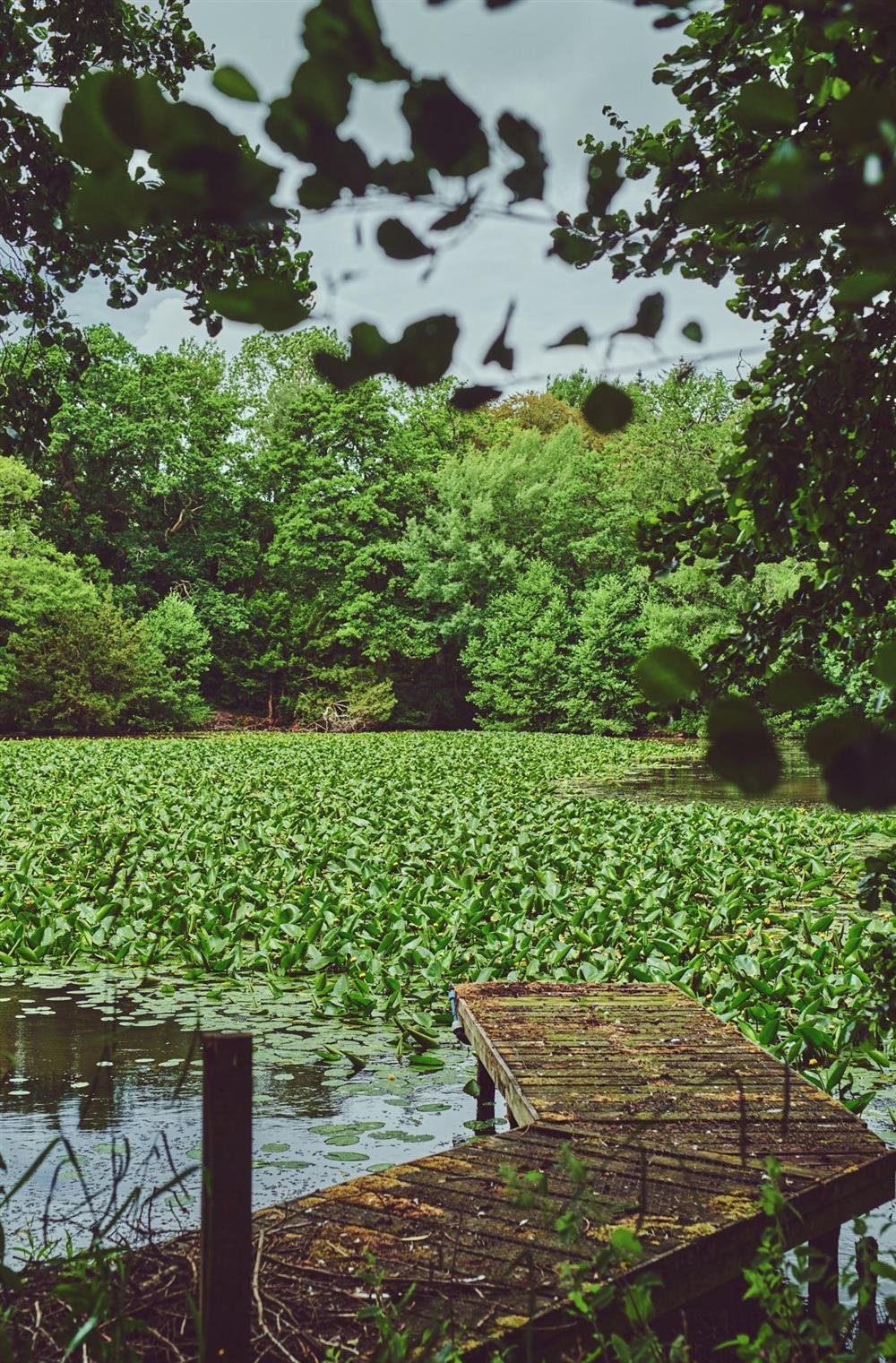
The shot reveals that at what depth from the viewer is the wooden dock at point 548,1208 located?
1.98m

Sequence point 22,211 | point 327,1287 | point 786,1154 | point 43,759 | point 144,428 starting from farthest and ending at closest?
point 144,428 < point 43,759 < point 22,211 < point 786,1154 < point 327,1287

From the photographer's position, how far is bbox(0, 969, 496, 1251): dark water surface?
344 cm

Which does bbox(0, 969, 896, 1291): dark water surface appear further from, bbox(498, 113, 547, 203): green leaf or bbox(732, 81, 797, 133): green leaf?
bbox(732, 81, 797, 133): green leaf

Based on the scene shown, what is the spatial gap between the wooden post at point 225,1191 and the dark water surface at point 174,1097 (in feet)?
4.17

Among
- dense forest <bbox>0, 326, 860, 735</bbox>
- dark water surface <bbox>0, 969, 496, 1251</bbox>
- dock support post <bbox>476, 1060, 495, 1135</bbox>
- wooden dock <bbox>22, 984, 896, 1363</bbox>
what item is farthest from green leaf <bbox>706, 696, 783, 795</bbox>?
dense forest <bbox>0, 326, 860, 735</bbox>

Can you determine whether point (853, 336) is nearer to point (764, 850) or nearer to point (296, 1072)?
point (296, 1072)

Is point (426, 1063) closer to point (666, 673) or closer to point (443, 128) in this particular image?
point (666, 673)

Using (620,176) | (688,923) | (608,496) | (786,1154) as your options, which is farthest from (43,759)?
(608,496)

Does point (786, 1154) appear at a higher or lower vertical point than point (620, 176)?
lower

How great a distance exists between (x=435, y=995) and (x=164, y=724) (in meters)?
23.8

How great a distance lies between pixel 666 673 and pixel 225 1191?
107 centimetres

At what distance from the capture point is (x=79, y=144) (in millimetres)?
838

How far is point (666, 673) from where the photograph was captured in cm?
96

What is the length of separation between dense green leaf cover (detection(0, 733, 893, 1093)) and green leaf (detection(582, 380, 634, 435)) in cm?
221
